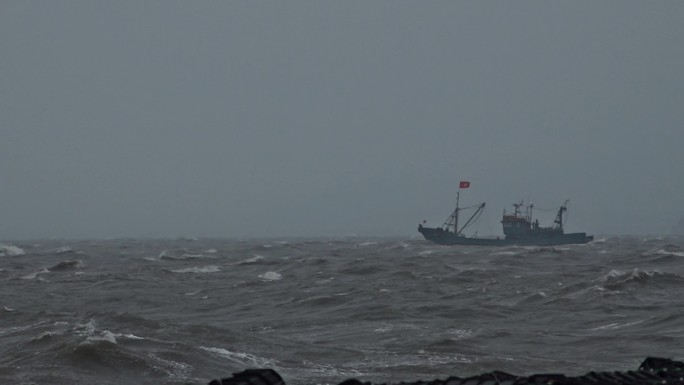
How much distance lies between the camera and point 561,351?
30141mm

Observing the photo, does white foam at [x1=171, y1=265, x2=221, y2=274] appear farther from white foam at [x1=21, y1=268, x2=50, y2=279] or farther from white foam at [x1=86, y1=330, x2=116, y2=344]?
white foam at [x1=86, y1=330, x2=116, y2=344]

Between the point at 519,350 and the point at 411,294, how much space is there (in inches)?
767

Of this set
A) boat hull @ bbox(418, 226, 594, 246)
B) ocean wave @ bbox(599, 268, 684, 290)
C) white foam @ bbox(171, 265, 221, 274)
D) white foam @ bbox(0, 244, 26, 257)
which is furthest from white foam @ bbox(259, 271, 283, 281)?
boat hull @ bbox(418, 226, 594, 246)

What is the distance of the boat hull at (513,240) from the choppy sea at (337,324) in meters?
98.6

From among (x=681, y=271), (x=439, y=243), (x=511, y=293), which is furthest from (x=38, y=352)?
(x=439, y=243)

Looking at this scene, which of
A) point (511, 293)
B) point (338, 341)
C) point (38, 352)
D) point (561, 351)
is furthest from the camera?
point (511, 293)

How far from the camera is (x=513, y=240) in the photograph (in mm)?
168250

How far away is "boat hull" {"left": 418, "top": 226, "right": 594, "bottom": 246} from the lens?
16775cm

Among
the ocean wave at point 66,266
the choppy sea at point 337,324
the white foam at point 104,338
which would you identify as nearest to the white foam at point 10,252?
the ocean wave at point 66,266

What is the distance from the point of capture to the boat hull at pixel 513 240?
168m

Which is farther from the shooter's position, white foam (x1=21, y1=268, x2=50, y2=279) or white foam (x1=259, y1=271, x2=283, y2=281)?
white foam (x1=21, y1=268, x2=50, y2=279)

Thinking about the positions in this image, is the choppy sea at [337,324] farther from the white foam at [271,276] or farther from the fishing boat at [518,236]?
the fishing boat at [518,236]

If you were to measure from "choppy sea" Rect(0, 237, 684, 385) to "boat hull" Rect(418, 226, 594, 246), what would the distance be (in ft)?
323

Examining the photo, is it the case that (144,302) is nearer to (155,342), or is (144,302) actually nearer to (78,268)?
(155,342)
